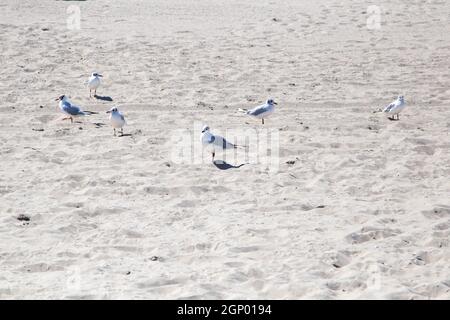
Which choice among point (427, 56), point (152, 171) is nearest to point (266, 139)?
point (152, 171)

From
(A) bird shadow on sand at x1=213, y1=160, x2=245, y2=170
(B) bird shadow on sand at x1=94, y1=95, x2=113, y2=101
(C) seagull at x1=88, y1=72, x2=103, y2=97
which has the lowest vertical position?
(A) bird shadow on sand at x1=213, y1=160, x2=245, y2=170

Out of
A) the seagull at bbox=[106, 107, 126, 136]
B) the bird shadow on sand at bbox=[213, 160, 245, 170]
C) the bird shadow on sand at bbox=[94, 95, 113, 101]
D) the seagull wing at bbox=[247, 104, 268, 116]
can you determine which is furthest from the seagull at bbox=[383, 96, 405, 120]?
the bird shadow on sand at bbox=[94, 95, 113, 101]

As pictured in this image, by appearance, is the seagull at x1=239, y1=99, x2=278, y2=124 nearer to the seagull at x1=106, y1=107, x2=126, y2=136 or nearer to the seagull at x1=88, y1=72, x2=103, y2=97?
the seagull at x1=106, y1=107, x2=126, y2=136

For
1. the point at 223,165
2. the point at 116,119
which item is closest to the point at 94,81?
the point at 116,119

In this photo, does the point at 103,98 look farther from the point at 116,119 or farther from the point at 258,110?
the point at 258,110

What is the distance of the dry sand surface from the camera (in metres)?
7.73

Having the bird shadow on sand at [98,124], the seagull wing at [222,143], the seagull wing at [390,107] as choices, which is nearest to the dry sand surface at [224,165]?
the bird shadow on sand at [98,124]

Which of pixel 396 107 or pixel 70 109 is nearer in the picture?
pixel 70 109

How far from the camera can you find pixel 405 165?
11.2 m

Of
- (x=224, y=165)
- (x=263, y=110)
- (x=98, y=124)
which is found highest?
(x=263, y=110)

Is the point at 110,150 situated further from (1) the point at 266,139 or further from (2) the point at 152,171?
(1) the point at 266,139

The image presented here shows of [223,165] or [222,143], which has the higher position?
[222,143]

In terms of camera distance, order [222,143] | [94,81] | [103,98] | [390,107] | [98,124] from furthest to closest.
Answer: [103,98]
[94,81]
[390,107]
[98,124]
[222,143]

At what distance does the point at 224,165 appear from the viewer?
443 inches
